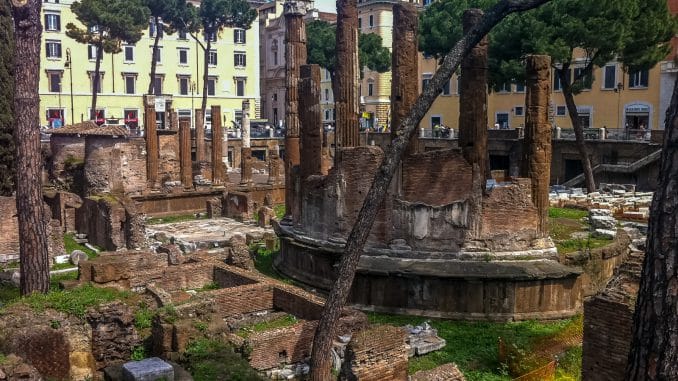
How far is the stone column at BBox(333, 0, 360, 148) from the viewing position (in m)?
15.3

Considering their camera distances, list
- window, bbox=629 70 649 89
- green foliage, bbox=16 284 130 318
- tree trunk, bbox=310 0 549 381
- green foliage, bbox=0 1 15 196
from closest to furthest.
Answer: tree trunk, bbox=310 0 549 381 < green foliage, bbox=16 284 130 318 < green foliage, bbox=0 1 15 196 < window, bbox=629 70 649 89

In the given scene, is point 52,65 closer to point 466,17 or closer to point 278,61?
point 278,61

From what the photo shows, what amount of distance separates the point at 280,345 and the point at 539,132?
690 cm

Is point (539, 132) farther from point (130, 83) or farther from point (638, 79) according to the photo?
point (130, 83)

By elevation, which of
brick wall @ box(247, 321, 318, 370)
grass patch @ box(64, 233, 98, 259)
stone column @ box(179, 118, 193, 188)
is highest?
stone column @ box(179, 118, 193, 188)

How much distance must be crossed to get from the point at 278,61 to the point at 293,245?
43.2 m

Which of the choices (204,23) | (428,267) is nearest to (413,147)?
(428,267)

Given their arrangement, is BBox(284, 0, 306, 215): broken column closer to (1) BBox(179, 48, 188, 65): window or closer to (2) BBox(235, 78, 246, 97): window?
(1) BBox(179, 48, 188, 65): window

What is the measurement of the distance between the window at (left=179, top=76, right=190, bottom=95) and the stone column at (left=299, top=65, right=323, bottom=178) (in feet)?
120

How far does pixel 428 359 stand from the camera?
401 inches

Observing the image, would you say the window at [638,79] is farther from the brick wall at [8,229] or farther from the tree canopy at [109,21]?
the brick wall at [8,229]

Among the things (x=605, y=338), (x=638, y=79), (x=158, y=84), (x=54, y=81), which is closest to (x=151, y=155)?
(x=605, y=338)

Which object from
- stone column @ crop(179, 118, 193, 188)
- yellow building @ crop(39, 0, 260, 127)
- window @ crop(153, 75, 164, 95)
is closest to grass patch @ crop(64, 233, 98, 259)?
stone column @ crop(179, 118, 193, 188)

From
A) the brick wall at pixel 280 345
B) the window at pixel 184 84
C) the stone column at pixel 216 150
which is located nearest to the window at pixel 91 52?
the window at pixel 184 84
